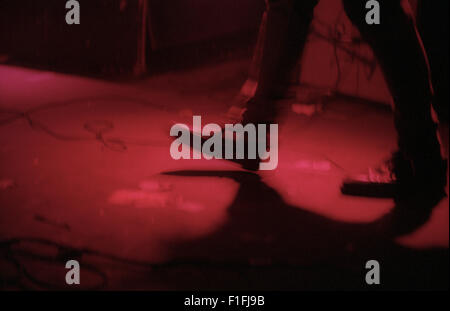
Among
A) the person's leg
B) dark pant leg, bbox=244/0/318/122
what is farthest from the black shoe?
dark pant leg, bbox=244/0/318/122

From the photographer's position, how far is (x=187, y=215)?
1.57m

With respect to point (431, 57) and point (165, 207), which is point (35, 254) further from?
point (431, 57)

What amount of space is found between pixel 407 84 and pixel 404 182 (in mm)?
386

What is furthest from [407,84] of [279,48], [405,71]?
[279,48]

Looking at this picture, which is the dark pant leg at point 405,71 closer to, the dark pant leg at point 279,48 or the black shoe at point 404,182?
the black shoe at point 404,182

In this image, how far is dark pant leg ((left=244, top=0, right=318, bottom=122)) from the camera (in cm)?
185

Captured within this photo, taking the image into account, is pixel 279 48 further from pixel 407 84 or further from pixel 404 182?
pixel 404 182

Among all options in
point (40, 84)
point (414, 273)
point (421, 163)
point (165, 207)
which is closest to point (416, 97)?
point (421, 163)

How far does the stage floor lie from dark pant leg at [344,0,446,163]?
0.26 metres

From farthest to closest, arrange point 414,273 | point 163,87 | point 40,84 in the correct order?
point 163,87, point 40,84, point 414,273

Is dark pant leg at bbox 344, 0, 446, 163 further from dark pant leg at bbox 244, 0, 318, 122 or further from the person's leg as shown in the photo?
dark pant leg at bbox 244, 0, 318, 122

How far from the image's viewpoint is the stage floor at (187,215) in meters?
1.25

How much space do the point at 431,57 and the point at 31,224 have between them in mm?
2446

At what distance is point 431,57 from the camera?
268 cm
